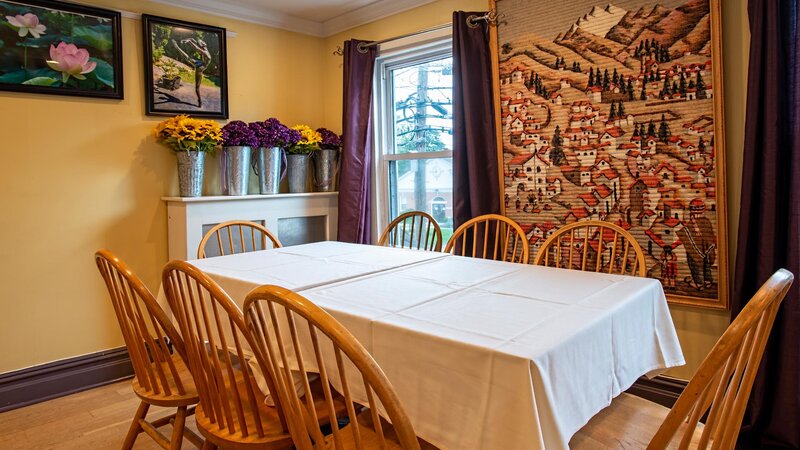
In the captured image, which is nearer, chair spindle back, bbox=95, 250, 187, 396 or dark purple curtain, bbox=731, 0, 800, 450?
chair spindle back, bbox=95, 250, 187, 396

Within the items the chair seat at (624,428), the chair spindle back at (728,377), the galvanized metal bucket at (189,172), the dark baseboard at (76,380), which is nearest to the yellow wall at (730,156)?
the dark baseboard at (76,380)

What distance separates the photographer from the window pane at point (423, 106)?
3359 millimetres

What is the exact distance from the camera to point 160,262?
3.20 meters

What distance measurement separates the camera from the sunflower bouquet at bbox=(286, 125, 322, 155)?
358cm

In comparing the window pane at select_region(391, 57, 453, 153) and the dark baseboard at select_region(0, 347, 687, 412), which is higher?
the window pane at select_region(391, 57, 453, 153)

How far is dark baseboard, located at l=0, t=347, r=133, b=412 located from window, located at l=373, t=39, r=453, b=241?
Result: 1897mm

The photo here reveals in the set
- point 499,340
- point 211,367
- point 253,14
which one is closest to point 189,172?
point 253,14

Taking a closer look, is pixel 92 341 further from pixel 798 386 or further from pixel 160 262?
pixel 798 386

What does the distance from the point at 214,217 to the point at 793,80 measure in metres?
2.95

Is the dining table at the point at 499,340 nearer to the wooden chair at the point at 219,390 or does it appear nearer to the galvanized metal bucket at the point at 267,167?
the wooden chair at the point at 219,390

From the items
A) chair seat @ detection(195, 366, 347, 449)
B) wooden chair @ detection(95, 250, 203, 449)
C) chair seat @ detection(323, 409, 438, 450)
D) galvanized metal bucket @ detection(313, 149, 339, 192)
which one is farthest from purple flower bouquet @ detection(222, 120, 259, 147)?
chair seat @ detection(323, 409, 438, 450)

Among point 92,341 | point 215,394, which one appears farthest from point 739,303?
point 92,341

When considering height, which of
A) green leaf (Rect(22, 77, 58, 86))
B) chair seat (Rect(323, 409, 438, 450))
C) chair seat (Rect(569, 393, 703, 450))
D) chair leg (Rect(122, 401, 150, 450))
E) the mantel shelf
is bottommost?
chair leg (Rect(122, 401, 150, 450))

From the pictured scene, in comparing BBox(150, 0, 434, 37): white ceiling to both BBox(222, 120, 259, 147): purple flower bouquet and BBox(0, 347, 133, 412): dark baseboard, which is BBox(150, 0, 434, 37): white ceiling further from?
BBox(0, 347, 133, 412): dark baseboard
